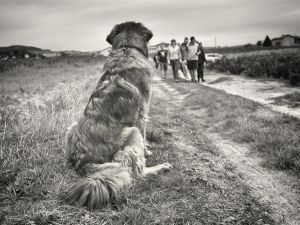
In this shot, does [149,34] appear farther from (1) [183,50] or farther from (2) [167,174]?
(1) [183,50]

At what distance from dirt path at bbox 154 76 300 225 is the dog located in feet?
2.24

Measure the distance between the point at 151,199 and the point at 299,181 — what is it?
6.27 feet

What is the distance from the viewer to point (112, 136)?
11.1 ft

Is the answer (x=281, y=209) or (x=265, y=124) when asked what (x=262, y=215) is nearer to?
(x=281, y=209)

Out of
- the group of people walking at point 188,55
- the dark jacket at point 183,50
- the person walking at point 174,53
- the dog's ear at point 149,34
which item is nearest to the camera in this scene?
the dog's ear at point 149,34

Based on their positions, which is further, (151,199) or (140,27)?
(140,27)

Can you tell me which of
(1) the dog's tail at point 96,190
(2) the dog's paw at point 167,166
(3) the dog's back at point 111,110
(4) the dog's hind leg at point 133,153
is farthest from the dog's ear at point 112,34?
(1) the dog's tail at point 96,190

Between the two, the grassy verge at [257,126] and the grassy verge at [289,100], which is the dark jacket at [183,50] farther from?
the grassy verge at [289,100]

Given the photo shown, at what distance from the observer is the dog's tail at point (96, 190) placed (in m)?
2.74

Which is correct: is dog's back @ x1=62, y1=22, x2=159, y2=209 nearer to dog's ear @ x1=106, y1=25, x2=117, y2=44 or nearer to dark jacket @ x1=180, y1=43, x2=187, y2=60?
dog's ear @ x1=106, y1=25, x2=117, y2=44

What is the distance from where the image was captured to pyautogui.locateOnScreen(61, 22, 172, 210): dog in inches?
112

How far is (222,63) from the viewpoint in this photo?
937 inches

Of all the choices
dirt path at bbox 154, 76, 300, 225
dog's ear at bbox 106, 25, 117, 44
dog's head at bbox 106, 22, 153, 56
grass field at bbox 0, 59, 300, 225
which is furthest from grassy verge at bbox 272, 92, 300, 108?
dog's ear at bbox 106, 25, 117, 44

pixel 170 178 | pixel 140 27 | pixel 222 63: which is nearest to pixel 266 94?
pixel 140 27
